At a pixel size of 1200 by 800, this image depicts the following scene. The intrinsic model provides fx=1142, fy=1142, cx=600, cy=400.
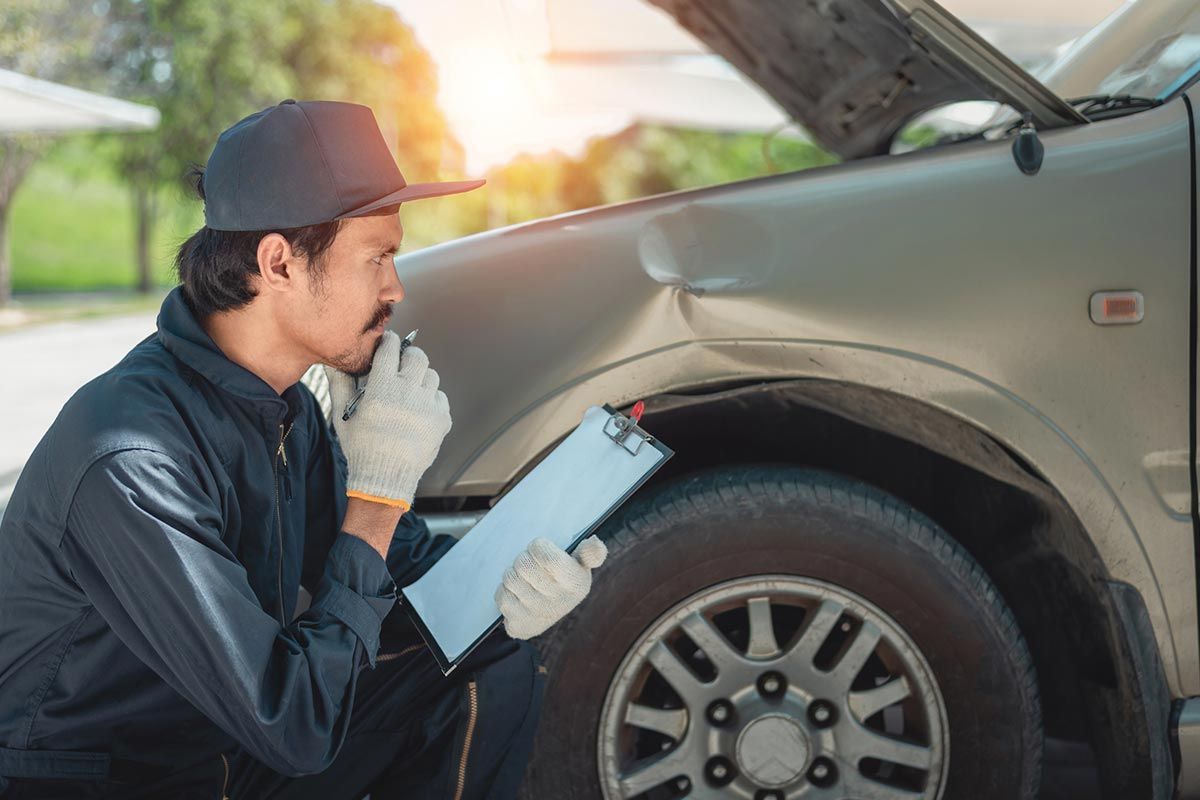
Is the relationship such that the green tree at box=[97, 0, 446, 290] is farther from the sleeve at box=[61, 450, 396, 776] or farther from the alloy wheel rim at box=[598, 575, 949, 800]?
the sleeve at box=[61, 450, 396, 776]

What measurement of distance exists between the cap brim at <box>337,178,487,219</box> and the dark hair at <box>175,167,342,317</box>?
6 cm

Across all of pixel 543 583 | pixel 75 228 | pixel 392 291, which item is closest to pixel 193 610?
pixel 543 583

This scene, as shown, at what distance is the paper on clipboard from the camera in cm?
198

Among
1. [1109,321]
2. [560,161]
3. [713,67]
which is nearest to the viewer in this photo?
[1109,321]

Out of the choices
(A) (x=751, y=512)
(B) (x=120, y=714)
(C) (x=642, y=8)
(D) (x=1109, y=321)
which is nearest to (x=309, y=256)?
(B) (x=120, y=714)

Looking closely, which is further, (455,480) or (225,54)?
(225,54)

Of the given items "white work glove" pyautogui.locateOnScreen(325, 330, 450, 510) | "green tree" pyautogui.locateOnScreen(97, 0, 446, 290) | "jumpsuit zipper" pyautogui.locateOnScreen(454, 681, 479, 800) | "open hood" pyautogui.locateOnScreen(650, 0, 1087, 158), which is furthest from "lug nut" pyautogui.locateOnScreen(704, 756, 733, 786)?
"green tree" pyautogui.locateOnScreen(97, 0, 446, 290)

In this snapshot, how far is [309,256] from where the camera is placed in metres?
1.92

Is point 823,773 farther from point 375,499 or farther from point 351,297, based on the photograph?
point 351,297

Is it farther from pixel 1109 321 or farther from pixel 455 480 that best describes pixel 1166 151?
pixel 455 480

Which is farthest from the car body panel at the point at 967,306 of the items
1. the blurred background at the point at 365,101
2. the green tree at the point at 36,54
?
the green tree at the point at 36,54

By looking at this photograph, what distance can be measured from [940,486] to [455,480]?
41.6 inches

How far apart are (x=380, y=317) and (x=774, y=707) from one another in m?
1.05

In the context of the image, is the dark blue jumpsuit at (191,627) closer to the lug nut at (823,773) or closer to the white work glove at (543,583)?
the white work glove at (543,583)
